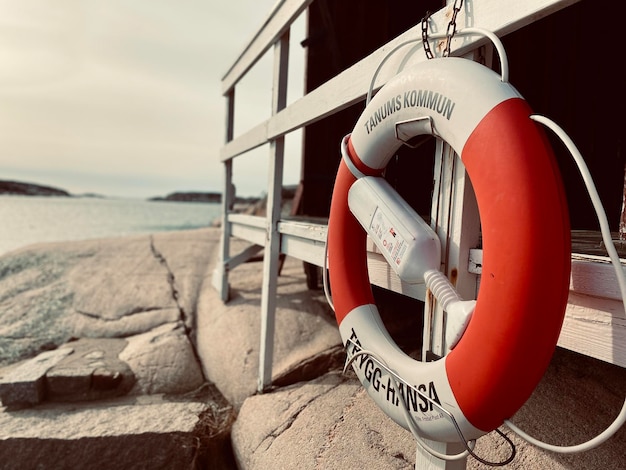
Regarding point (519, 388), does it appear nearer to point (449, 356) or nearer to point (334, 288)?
point (449, 356)

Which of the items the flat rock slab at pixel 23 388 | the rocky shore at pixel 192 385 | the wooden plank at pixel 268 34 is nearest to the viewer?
the rocky shore at pixel 192 385

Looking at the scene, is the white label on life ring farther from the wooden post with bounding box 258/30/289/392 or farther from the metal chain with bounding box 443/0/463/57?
the wooden post with bounding box 258/30/289/392

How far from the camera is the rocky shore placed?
1746 mm

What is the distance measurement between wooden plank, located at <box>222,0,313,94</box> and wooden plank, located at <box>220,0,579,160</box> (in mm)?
471

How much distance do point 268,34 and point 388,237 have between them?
6.89 ft

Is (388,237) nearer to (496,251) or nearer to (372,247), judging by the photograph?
(496,251)

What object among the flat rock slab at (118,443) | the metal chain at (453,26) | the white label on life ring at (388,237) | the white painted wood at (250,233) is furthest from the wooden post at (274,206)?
the metal chain at (453,26)

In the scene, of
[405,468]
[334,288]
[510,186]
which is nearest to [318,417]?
[405,468]

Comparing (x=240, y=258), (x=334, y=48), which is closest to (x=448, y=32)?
(x=334, y=48)

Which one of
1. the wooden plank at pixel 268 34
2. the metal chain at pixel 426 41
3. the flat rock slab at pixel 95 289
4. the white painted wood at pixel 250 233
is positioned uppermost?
the wooden plank at pixel 268 34

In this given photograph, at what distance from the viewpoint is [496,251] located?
925 millimetres

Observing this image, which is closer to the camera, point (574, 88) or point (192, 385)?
point (574, 88)

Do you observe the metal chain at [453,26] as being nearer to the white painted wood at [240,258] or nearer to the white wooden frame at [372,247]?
the white wooden frame at [372,247]

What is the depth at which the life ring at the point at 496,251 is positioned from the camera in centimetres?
86
